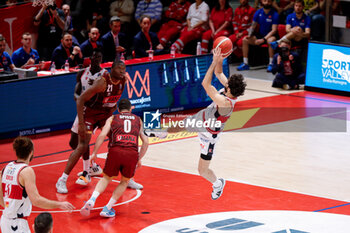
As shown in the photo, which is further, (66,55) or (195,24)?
(195,24)

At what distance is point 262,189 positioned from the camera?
10.9m

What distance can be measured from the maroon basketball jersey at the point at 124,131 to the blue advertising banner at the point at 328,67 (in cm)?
947

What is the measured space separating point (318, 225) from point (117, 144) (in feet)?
9.64

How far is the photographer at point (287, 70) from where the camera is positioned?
60.3 ft

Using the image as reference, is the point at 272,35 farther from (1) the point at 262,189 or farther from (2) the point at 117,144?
(2) the point at 117,144

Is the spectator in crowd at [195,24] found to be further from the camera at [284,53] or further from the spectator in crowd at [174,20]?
the camera at [284,53]

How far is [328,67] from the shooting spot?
59.3 feet

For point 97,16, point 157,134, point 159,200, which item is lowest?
point 157,134

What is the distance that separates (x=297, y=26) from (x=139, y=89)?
655 centimetres

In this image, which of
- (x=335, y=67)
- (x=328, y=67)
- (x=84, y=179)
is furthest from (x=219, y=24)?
(x=84, y=179)

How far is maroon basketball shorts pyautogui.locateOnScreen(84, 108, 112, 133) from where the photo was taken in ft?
36.3

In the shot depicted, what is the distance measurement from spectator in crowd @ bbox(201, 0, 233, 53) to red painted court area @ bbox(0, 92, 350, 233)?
974 cm

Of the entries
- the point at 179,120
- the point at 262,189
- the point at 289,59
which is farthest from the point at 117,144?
the point at 289,59

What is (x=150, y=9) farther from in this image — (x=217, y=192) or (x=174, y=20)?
(x=217, y=192)
